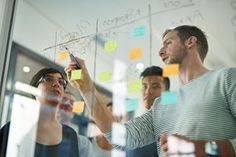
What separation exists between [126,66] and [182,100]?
29cm

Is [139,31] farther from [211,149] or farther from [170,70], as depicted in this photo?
[211,149]

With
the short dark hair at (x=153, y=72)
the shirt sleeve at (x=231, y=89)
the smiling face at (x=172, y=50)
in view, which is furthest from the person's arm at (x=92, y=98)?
the shirt sleeve at (x=231, y=89)

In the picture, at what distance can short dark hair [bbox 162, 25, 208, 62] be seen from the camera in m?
1.19

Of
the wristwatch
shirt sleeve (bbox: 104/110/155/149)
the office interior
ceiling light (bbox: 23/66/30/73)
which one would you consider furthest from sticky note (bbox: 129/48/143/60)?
ceiling light (bbox: 23/66/30/73)

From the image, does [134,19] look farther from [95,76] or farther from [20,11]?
[20,11]

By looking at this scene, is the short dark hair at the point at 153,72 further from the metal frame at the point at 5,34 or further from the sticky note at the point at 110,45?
the metal frame at the point at 5,34

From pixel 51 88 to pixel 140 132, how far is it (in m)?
0.52

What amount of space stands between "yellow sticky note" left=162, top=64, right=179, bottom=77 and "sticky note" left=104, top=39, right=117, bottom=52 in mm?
270

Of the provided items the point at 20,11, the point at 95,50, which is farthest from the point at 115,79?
the point at 20,11

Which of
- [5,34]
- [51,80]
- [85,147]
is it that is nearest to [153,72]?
[85,147]

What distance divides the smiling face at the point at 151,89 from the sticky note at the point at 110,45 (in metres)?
0.22

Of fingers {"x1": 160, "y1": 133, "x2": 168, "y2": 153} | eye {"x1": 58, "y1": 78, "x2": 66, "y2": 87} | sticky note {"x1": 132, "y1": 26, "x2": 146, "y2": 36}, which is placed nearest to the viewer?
fingers {"x1": 160, "y1": 133, "x2": 168, "y2": 153}

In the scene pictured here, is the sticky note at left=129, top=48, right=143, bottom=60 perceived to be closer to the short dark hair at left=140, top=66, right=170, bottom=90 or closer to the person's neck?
the short dark hair at left=140, top=66, right=170, bottom=90

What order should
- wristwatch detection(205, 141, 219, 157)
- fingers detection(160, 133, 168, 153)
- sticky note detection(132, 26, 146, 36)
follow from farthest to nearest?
sticky note detection(132, 26, 146, 36), fingers detection(160, 133, 168, 153), wristwatch detection(205, 141, 219, 157)
